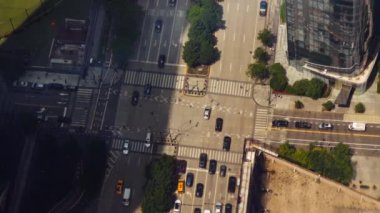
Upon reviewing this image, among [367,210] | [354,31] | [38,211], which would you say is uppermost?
[354,31]

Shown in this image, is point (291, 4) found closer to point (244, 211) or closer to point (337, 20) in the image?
point (337, 20)

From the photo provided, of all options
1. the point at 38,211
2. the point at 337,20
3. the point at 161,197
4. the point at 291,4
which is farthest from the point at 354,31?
the point at 38,211

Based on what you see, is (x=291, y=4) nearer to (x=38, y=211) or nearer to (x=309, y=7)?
(x=309, y=7)

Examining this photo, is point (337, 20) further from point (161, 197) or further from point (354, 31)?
point (161, 197)

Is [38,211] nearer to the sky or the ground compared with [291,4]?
nearer to the ground

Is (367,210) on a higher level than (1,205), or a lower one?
higher

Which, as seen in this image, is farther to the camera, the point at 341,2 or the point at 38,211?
the point at 38,211

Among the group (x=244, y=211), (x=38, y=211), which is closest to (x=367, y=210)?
(x=244, y=211)
